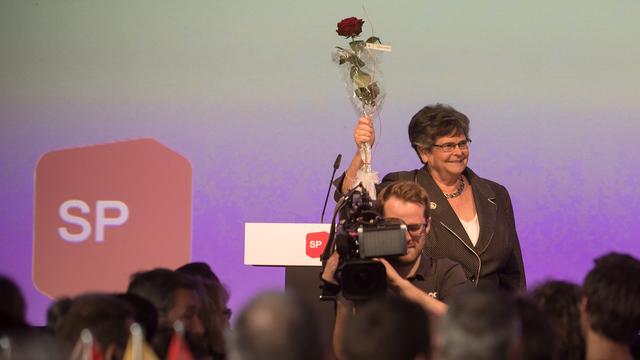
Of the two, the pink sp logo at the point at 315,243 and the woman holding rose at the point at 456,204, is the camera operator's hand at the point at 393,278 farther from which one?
the pink sp logo at the point at 315,243

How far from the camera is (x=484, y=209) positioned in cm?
404

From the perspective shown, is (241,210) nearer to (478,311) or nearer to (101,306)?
(101,306)

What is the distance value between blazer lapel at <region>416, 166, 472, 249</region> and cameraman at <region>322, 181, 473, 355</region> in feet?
1.33

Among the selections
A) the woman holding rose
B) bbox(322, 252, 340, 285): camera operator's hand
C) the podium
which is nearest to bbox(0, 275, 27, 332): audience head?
bbox(322, 252, 340, 285): camera operator's hand

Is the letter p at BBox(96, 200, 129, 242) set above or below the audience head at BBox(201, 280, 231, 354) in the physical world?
above

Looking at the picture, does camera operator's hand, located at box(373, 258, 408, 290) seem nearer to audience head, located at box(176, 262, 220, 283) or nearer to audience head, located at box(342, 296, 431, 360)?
audience head, located at box(176, 262, 220, 283)

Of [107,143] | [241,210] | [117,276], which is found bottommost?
[117,276]

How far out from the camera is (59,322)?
2822 millimetres

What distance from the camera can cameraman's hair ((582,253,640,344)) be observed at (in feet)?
8.69

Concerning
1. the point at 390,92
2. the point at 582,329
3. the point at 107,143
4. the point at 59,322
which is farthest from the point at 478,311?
the point at 107,143

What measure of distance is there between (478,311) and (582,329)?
947 mm

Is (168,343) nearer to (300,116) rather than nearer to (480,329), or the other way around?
(480,329)

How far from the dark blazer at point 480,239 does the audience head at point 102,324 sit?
150 cm

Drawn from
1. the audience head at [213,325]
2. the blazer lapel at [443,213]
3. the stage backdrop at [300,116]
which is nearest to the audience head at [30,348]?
the audience head at [213,325]
